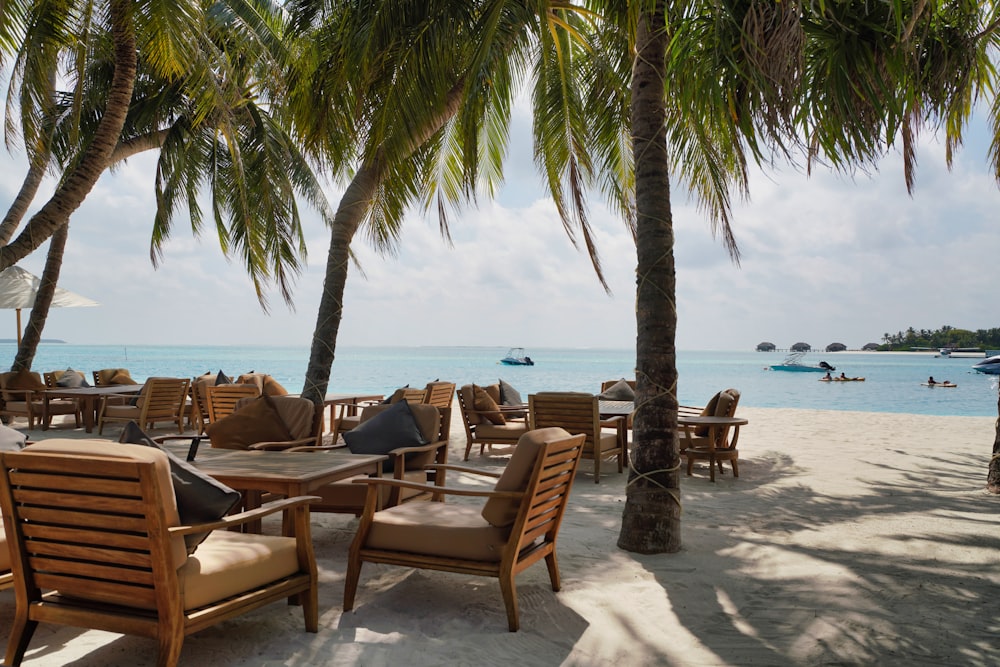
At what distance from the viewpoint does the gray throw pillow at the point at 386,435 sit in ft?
14.9

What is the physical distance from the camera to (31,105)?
7184 millimetres

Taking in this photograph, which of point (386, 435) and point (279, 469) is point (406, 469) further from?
point (279, 469)

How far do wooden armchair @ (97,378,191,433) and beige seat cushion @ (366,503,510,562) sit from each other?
22.3ft

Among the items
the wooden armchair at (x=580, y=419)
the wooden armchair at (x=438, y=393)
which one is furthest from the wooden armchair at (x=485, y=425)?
the wooden armchair at (x=580, y=419)

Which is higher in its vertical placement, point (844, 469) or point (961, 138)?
point (961, 138)

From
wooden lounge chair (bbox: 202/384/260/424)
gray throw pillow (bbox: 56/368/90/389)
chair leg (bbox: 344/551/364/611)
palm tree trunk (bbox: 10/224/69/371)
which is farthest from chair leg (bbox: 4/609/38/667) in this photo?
palm tree trunk (bbox: 10/224/69/371)

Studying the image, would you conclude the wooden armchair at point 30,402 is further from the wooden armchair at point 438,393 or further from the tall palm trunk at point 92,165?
the wooden armchair at point 438,393

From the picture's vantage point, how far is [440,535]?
10.0ft

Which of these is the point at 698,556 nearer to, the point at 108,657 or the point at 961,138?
the point at 108,657

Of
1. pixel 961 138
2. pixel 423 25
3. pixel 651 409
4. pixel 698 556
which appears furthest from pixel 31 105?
pixel 961 138

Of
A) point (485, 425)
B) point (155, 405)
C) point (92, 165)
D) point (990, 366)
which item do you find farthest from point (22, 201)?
point (990, 366)

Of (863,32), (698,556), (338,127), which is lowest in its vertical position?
(698,556)

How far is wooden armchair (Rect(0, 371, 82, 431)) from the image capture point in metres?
9.73

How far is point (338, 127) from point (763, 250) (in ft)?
239
